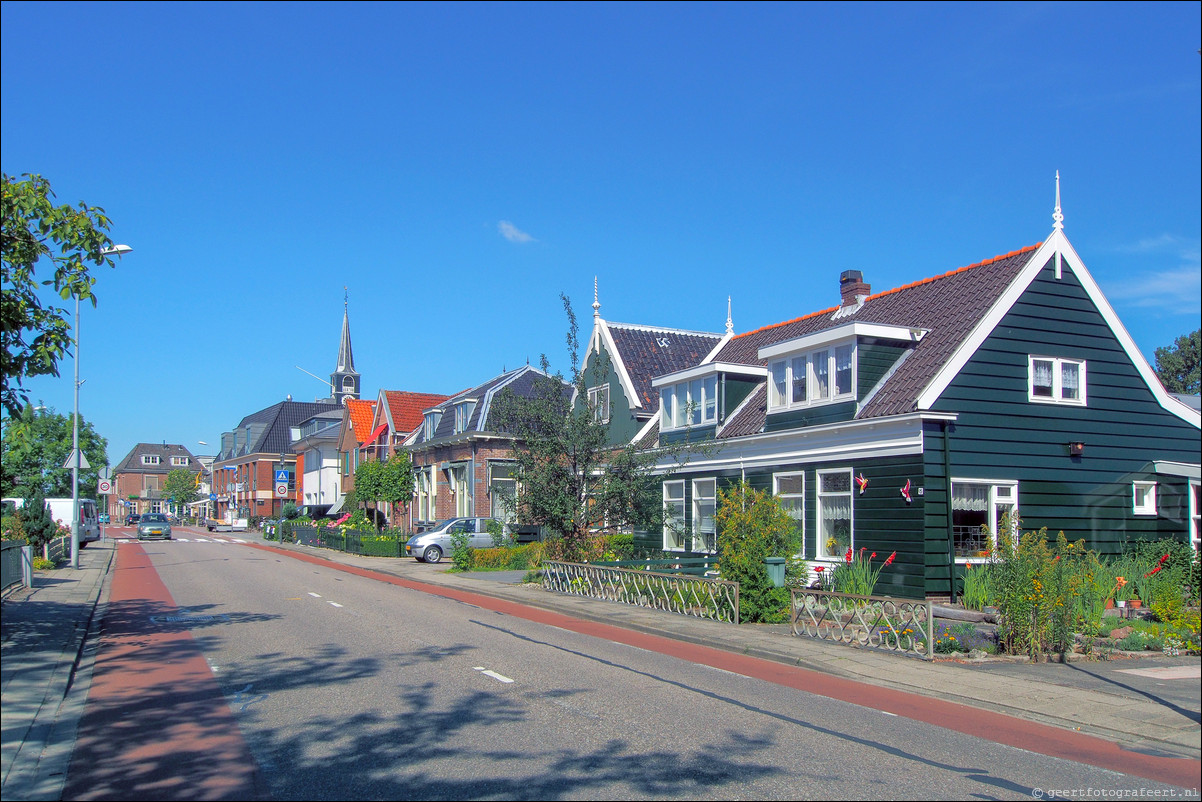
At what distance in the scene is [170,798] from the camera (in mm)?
6160

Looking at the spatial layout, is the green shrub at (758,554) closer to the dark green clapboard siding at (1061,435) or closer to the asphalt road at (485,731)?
the asphalt road at (485,731)

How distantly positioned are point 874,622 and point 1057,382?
874 centimetres

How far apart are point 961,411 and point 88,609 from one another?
57.0 feet

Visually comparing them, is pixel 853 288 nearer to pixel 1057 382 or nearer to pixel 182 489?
pixel 1057 382

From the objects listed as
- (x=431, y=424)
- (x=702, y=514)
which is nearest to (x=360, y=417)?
(x=431, y=424)

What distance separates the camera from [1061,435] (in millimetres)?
19219

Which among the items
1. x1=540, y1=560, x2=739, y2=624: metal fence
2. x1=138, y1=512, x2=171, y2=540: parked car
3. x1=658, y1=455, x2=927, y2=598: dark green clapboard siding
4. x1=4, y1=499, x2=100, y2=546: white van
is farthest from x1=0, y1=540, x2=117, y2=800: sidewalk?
x1=138, y1=512, x2=171, y2=540: parked car

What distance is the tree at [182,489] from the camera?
4432 inches

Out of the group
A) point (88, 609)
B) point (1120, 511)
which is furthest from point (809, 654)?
point (88, 609)

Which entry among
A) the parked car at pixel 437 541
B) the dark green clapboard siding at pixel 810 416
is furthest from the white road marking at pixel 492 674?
the parked car at pixel 437 541

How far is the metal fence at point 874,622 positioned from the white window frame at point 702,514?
8.26 meters

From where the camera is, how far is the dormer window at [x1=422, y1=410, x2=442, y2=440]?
46.9m

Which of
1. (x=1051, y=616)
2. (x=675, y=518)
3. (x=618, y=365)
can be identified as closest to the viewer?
(x=1051, y=616)

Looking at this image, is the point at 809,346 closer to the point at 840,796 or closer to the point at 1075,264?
the point at 1075,264
